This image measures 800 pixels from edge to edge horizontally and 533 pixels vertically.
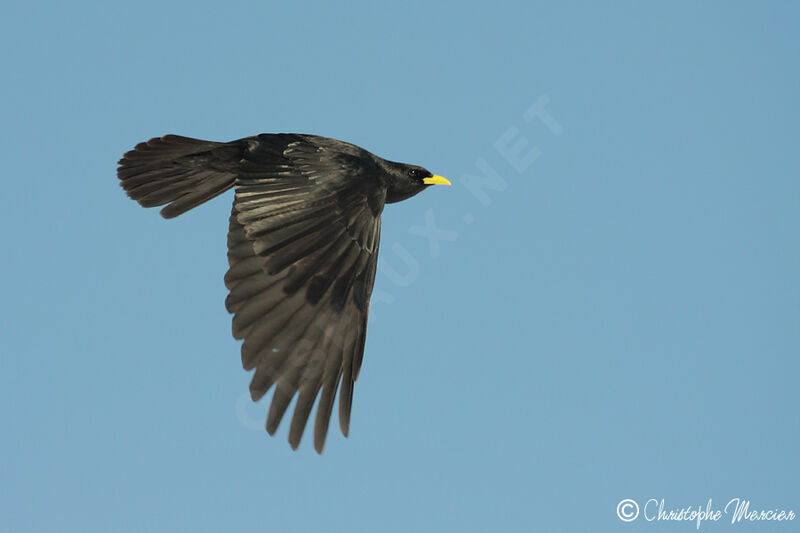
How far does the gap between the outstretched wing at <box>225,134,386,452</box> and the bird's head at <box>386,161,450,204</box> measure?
1.42 m

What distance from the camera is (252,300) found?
7.09m

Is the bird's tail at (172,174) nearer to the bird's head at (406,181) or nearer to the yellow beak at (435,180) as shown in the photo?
the bird's head at (406,181)

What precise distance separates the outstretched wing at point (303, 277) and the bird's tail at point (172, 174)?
1.06 m

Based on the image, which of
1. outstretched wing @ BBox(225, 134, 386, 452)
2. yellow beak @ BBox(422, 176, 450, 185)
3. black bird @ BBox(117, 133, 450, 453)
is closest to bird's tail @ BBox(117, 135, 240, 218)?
black bird @ BBox(117, 133, 450, 453)

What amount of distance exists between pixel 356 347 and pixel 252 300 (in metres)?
0.93

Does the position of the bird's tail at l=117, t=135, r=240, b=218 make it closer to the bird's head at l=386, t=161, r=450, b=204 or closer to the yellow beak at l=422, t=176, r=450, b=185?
the bird's head at l=386, t=161, r=450, b=204

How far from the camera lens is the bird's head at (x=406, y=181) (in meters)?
9.29

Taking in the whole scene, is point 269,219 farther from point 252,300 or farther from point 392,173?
point 392,173

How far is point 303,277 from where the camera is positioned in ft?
23.9

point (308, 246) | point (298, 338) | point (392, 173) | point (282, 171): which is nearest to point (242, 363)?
point (298, 338)

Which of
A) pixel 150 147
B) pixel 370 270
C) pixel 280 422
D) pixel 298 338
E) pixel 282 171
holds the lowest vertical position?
pixel 280 422

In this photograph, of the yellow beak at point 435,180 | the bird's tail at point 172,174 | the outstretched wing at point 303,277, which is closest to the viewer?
the outstretched wing at point 303,277

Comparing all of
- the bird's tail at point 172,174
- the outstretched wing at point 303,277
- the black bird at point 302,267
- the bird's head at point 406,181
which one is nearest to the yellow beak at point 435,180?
the bird's head at point 406,181

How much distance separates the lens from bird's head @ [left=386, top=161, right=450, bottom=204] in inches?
366
